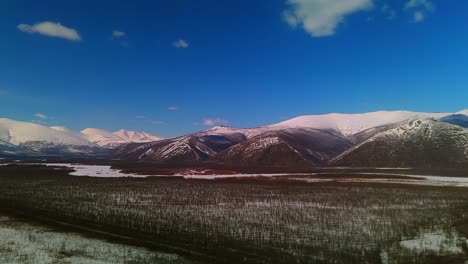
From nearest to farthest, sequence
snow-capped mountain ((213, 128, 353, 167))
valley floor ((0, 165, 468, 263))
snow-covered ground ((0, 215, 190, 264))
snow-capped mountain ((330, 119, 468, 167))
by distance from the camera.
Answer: snow-covered ground ((0, 215, 190, 264)) → valley floor ((0, 165, 468, 263)) → snow-capped mountain ((330, 119, 468, 167)) → snow-capped mountain ((213, 128, 353, 167))

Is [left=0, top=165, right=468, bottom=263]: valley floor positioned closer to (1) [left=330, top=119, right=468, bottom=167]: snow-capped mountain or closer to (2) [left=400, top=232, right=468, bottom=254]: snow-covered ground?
(2) [left=400, top=232, right=468, bottom=254]: snow-covered ground

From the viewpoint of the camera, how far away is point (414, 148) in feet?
454

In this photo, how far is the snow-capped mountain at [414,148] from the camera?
12900 cm

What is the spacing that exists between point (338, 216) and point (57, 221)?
24.2 metres

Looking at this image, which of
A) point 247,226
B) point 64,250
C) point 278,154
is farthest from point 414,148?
point 64,250

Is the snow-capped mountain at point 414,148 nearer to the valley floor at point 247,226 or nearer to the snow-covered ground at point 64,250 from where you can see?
the valley floor at point 247,226

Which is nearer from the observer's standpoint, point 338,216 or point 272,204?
point 338,216

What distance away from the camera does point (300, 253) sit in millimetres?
21172

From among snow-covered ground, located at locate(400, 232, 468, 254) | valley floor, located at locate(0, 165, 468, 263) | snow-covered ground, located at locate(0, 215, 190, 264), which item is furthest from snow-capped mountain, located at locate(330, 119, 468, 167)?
snow-covered ground, located at locate(0, 215, 190, 264)

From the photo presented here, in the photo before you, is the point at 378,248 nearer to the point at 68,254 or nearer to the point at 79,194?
the point at 68,254

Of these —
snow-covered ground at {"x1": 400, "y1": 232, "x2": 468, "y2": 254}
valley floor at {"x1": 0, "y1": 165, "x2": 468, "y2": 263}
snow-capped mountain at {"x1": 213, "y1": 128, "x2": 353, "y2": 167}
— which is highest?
snow-capped mountain at {"x1": 213, "y1": 128, "x2": 353, "y2": 167}

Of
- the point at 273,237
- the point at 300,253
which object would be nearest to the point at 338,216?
the point at 273,237

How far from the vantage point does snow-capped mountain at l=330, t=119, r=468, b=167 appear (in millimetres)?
129000

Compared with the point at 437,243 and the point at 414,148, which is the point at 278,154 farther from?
the point at 437,243
